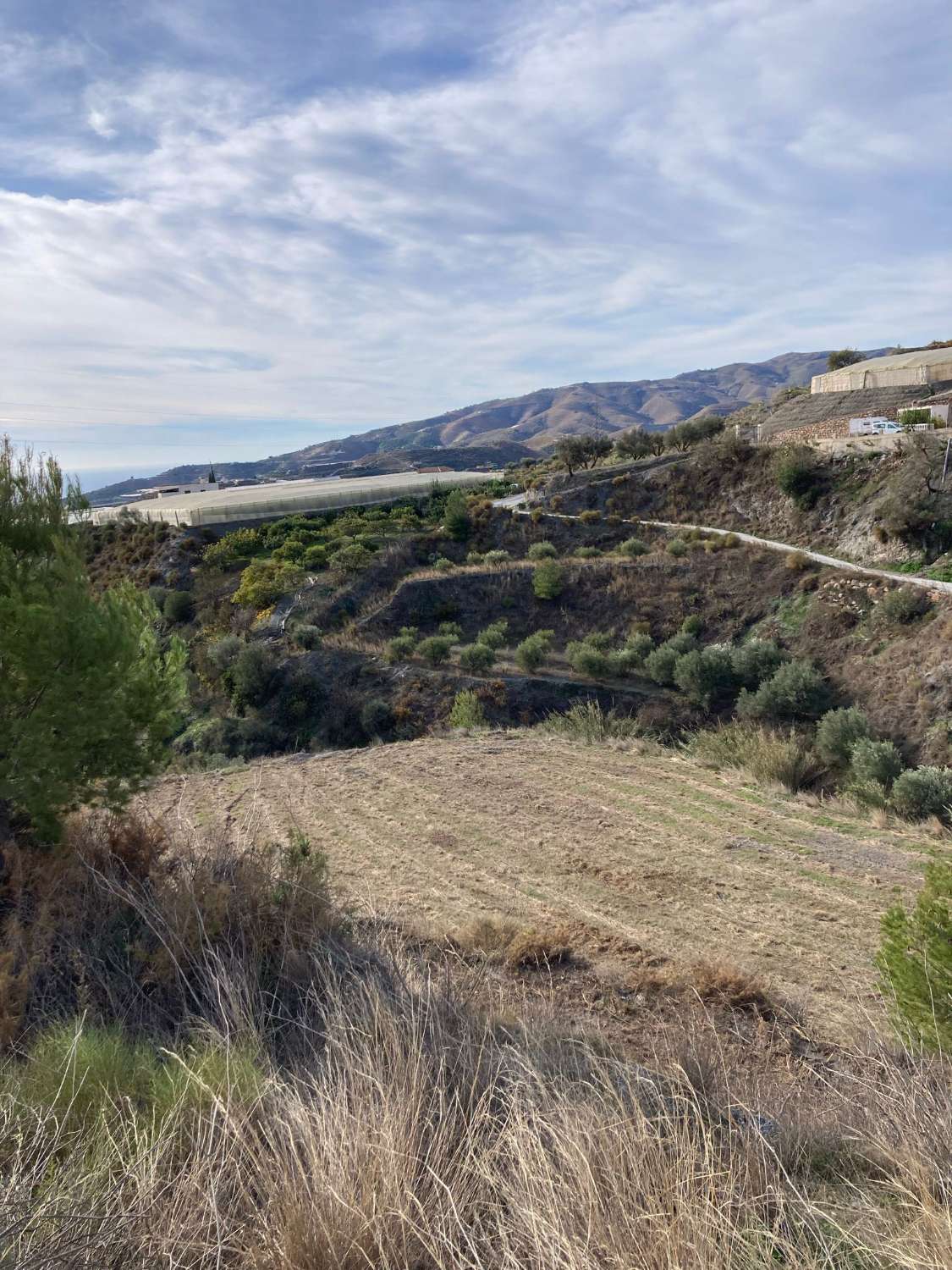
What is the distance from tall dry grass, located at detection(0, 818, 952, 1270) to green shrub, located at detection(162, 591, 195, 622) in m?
27.7

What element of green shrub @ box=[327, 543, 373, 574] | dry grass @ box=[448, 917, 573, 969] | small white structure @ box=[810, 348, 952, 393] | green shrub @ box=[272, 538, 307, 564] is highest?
small white structure @ box=[810, 348, 952, 393]

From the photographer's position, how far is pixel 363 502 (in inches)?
1694

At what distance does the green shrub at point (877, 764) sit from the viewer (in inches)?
539

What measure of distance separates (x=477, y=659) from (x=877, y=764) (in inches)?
448

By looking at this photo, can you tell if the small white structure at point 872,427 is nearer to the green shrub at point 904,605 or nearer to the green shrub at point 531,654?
the green shrub at point 904,605

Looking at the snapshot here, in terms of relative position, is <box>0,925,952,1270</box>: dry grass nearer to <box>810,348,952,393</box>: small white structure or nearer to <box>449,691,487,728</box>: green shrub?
<box>449,691,487,728</box>: green shrub

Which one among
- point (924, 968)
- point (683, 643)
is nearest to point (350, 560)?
point (683, 643)

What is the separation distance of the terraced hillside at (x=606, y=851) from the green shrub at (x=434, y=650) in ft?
28.7

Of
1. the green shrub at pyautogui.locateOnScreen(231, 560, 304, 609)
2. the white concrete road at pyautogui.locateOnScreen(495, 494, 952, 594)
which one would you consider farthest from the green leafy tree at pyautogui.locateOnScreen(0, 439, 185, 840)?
the green shrub at pyautogui.locateOnScreen(231, 560, 304, 609)

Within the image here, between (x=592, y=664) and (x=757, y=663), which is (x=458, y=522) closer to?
(x=592, y=664)

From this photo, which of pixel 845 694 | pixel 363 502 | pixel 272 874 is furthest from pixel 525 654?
pixel 363 502

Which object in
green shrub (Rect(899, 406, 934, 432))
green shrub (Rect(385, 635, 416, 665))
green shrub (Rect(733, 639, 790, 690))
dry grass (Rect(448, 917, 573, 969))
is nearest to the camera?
dry grass (Rect(448, 917, 573, 969))

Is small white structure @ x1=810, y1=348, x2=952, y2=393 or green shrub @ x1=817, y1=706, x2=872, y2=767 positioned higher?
small white structure @ x1=810, y1=348, x2=952, y2=393

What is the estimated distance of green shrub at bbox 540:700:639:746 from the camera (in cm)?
1588
